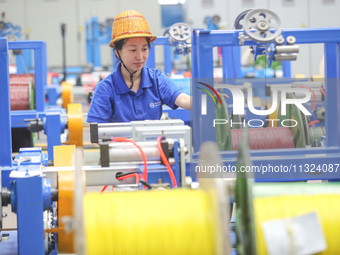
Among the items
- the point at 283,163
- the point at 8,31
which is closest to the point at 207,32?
the point at 283,163

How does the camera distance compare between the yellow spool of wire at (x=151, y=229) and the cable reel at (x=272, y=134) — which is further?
the cable reel at (x=272, y=134)

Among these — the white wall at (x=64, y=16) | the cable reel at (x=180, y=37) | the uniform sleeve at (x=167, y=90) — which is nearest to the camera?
the uniform sleeve at (x=167, y=90)

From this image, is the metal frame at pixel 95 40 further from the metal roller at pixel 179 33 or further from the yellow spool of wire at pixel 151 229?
the yellow spool of wire at pixel 151 229

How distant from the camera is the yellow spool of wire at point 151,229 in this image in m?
1.56

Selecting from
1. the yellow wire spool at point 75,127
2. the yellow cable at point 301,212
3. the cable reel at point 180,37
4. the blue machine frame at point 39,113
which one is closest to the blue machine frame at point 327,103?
the yellow cable at point 301,212

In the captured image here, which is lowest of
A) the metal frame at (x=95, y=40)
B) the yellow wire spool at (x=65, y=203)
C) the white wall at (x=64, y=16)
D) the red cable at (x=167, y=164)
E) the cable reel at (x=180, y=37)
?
the yellow wire spool at (x=65, y=203)

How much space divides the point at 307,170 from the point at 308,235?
1018 mm

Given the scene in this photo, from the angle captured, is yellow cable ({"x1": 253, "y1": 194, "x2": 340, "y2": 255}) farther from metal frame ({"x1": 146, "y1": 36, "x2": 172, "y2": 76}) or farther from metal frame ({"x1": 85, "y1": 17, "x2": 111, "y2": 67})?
metal frame ({"x1": 85, "y1": 17, "x2": 111, "y2": 67})

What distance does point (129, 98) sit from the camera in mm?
3436

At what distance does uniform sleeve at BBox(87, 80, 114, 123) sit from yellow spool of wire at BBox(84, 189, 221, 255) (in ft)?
5.87

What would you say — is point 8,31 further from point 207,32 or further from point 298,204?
point 298,204

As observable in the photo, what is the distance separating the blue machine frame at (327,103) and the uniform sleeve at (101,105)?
60cm

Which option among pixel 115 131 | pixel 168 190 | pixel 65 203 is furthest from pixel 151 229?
pixel 115 131

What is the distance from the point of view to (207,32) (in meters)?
2.85
